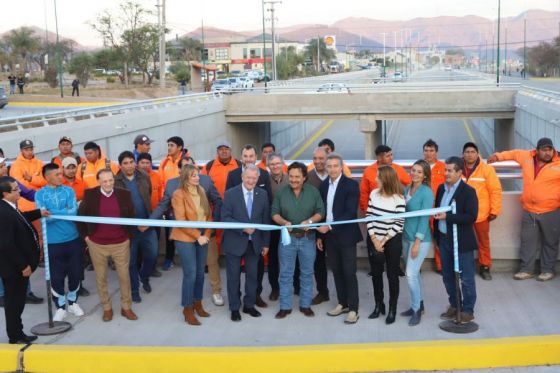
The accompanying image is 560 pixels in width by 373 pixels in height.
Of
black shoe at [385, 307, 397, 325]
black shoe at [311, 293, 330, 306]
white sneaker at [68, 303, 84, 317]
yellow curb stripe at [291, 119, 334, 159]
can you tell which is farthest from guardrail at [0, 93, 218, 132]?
yellow curb stripe at [291, 119, 334, 159]

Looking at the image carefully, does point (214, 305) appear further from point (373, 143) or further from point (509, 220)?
point (373, 143)

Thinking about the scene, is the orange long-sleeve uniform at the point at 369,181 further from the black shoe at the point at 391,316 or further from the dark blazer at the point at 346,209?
the black shoe at the point at 391,316

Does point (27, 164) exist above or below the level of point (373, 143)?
above

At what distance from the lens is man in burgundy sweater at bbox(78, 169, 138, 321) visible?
716cm

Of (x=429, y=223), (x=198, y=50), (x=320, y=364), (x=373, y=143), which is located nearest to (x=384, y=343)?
(x=320, y=364)

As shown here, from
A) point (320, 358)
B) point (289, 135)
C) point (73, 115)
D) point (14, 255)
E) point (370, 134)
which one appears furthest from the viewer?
point (289, 135)

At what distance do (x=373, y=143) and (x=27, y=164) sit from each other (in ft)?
100

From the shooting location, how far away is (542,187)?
8055 mm

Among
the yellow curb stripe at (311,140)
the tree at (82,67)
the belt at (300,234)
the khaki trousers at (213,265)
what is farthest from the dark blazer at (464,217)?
the tree at (82,67)

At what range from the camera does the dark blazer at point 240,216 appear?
7.25m

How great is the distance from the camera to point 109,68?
72.1 meters

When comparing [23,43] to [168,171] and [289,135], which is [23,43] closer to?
[289,135]

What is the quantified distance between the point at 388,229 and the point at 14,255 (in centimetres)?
356

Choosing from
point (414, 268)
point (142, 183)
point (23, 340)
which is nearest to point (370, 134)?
A: point (142, 183)
